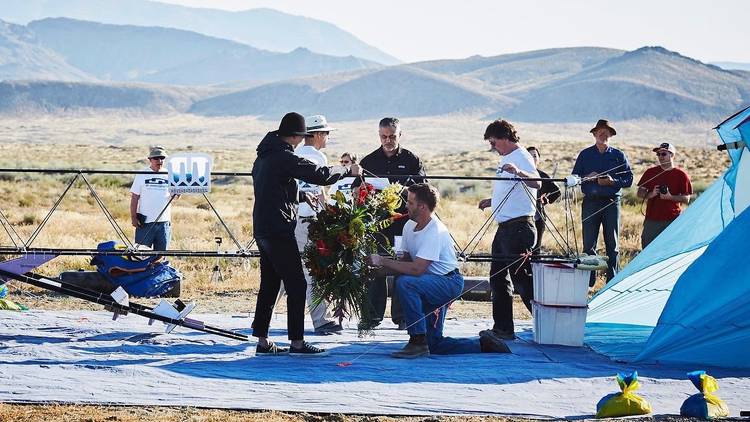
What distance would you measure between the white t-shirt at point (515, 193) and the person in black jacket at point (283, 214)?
1.47m

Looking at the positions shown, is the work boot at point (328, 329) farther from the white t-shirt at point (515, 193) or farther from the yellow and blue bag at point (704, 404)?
the yellow and blue bag at point (704, 404)

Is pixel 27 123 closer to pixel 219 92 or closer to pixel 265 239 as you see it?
pixel 219 92

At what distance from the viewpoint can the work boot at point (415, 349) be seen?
26.7 feet

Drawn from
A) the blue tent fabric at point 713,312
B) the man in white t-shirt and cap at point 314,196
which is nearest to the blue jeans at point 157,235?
the man in white t-shirt and cap at point 314,196

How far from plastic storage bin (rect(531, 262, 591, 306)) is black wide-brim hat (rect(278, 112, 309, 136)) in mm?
2040

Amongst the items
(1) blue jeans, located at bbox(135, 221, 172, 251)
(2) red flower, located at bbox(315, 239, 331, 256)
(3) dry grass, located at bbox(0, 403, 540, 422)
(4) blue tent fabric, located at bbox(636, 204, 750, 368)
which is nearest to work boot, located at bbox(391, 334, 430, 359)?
(2) red flower, located at bbox(315, 239, 331, 256)

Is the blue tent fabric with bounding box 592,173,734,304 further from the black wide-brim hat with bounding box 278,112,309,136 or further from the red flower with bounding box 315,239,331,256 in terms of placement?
the black wide-brim hat with bounding box 278,112,309,136

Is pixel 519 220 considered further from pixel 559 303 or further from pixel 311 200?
pixel 311 200

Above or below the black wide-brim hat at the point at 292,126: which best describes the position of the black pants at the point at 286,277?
below

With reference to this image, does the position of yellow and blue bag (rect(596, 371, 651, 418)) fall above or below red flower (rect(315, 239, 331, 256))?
below

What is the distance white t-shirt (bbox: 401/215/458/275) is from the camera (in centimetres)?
830

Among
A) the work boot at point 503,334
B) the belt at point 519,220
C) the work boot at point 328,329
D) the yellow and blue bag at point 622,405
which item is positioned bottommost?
the work boot at point 328,329

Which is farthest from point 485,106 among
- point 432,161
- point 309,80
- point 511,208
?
point 511,208

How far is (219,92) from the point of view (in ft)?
523
